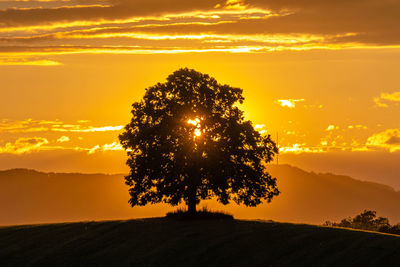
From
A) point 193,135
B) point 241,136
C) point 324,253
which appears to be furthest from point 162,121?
point 324,253

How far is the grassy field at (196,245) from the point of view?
52469 millimetres

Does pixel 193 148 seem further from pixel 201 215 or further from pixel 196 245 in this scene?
pixel 196 245

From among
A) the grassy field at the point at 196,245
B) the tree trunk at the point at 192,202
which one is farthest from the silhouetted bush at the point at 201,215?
the grassy field at the point at 196,245

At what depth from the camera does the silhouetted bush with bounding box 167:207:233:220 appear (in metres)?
74.0

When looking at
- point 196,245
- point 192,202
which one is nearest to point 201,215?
point 192,202

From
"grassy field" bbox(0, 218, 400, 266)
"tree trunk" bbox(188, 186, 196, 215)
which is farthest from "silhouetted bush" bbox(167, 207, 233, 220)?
"grassy field" bbox(0, 218, 400, 266)

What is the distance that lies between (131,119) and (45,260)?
2012cm

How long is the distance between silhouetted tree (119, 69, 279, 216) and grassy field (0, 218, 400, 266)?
12.5 feet

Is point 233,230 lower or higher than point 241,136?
lower

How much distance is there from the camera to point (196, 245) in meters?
60.7

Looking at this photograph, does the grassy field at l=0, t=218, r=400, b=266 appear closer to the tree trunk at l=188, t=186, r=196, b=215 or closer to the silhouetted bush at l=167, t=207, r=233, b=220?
the silhouetted bush at l=167, t=207, r=233, b=220

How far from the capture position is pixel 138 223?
73.5m

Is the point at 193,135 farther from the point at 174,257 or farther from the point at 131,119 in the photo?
the point at 174,257

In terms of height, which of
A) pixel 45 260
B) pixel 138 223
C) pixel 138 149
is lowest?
pixel 45 260
